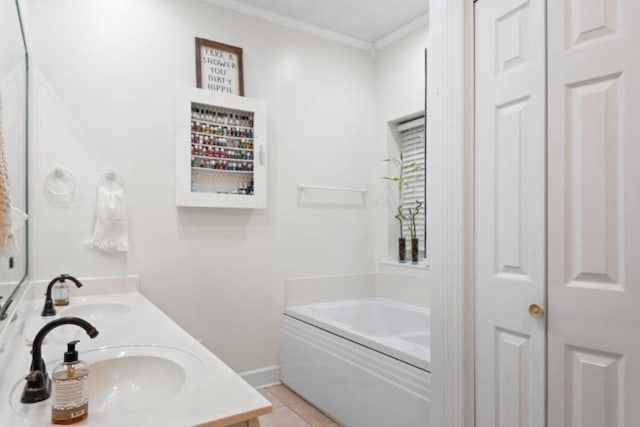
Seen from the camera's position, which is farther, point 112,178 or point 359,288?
point 359,288

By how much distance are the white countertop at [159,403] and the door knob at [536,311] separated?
0.93 metres

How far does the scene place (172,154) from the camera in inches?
102

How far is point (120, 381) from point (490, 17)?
173 centimetres

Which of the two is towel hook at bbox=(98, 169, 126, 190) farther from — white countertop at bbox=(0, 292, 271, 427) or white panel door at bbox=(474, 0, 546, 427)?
white panel door at bbox=(474, 0, 546, 427)

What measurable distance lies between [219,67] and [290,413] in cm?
226

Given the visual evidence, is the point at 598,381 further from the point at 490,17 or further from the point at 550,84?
the point at 490,17

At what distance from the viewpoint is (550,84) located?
52.6 inches

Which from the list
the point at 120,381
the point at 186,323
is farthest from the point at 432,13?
the point at 186,323

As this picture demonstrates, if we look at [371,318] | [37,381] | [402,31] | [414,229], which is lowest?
[371,318]

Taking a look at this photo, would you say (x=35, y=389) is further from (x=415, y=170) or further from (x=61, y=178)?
(x=415, y=170)

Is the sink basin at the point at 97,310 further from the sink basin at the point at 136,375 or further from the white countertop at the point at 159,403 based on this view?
the sink basin at the point at 136,375

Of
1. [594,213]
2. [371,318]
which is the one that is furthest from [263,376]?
[594,213]

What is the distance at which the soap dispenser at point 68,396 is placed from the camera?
80 centimetres

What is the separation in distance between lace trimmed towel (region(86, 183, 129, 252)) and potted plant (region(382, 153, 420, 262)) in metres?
1.94
